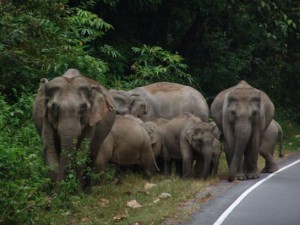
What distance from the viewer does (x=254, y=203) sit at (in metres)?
13.7

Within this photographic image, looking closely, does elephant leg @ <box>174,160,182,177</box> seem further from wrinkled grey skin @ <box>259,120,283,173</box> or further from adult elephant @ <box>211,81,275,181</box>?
wrinkled grey skin @ <box>259,120,283,173</box>

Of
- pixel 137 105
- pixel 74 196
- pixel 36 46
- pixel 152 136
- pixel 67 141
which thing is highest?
pixel 36 46

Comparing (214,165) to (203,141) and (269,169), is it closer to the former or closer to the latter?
(203,141)

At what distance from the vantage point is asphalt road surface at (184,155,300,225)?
39.5 ft

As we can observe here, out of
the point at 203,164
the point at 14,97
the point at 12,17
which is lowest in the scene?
the point at 203,164

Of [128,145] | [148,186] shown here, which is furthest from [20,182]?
[128,145]

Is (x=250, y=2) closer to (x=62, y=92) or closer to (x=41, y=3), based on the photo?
(x=41, y=3)

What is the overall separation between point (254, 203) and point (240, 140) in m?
4.12

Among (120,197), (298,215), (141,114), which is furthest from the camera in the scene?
(141,114)

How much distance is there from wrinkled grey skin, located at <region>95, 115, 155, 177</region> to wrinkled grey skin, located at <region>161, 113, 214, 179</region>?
1.36m

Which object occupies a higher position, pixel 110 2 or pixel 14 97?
pixel 110 2

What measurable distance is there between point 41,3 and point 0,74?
2.42 m

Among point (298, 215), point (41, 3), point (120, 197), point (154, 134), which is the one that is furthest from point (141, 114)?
point (298, 215)

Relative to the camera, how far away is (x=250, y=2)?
27.8 metres
